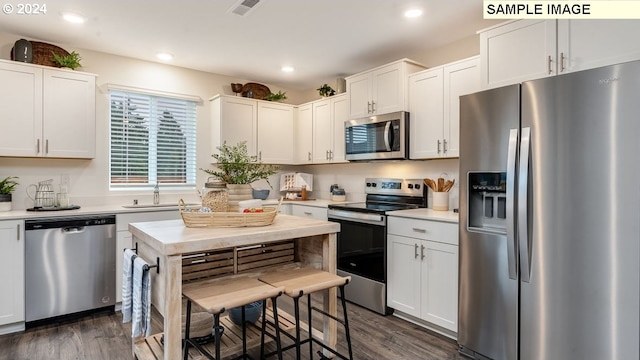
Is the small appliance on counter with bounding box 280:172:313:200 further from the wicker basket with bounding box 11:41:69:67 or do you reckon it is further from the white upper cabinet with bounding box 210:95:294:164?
the wicker basket with bounding box 11:41:69:67

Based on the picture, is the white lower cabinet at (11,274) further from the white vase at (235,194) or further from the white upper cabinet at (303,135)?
the white upper cabinet at (303,135)

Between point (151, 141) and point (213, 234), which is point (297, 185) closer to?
point (151, 141)

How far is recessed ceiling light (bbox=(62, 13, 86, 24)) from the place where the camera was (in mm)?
2781

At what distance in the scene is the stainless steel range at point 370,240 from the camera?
3.17 m

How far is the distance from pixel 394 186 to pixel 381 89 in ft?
3.35

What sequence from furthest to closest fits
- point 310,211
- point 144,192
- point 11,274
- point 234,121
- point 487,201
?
point 234,121, point 310,211, point 144,192, point 11,274, point 487,201

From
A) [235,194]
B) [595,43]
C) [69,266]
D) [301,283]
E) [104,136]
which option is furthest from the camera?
[104,136]

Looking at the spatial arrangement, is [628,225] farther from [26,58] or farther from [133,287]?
[26,58]

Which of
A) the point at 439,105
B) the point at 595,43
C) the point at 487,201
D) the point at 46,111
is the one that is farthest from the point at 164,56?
the point at 595,43

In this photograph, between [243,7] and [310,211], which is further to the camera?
[310,211]

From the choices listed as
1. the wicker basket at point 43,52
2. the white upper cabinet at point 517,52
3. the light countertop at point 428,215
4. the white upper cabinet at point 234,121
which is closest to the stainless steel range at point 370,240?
the light countertop at point 428,215

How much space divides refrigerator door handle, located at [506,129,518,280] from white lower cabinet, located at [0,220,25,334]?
3.58m

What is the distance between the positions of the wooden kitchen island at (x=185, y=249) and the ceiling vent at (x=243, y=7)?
1594mm

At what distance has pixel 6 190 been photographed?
309cm
